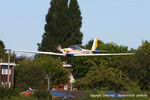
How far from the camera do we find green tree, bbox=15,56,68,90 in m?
67.6

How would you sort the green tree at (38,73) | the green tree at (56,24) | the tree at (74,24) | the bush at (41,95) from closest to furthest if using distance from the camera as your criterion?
the bush at (41,95)
the green tree at (38,73)
the tree at (74,24)
the green tree at (56,24)

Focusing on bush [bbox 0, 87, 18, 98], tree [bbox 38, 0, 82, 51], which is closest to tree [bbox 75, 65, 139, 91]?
bush [bbox 0, 87, 18, 98]

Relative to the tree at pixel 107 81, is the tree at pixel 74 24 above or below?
above

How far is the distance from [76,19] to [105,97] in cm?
6456

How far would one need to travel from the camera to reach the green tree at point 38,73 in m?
67.6

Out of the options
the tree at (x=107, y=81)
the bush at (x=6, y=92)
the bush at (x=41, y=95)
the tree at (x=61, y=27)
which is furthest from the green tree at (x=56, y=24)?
the bush at (x=6, y=92)

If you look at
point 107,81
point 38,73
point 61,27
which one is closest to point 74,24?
point 61,27

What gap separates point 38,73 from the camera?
67750mm

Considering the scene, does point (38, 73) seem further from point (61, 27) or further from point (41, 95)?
point (61, 27)

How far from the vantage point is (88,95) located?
4288cm

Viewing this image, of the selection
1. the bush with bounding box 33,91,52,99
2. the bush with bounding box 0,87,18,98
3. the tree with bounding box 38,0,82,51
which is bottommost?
the bush with bounding box 33,91,52,99

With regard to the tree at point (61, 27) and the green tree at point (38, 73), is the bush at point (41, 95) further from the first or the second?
the tree at point (61, 27)

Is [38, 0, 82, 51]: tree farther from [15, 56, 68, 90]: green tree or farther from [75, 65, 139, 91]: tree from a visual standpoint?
[75, 65, 139, 91]: tree

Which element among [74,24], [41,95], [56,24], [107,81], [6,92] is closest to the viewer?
[6,92]
